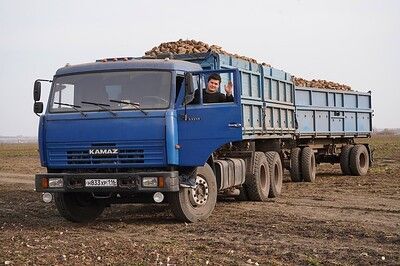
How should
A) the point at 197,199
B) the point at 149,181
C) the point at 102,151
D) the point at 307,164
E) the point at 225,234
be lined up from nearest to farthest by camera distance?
1. the point at 225,234
2. the point at 149,181
3. the point at 102,151
4. the point at 197,199
5. the point at 307,164

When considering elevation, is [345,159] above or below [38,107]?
below

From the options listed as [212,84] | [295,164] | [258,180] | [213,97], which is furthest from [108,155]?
[295,164]

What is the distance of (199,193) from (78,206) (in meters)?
2.18

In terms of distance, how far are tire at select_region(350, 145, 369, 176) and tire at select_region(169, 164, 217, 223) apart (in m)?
10.9

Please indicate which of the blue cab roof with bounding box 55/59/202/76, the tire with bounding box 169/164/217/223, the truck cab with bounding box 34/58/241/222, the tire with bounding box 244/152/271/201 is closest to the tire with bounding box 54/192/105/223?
the truck cab with bounding box 34/58/241/222

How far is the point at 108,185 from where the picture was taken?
997 centimetres

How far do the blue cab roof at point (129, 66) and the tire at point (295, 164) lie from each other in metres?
7.55

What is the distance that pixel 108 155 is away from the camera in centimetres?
1008

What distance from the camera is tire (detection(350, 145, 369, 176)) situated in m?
20.8

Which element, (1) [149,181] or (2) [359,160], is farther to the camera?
(2) [359,160]

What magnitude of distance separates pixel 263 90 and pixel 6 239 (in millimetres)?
6136

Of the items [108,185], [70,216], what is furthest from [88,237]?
[70,216]

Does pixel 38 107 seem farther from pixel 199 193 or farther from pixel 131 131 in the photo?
pixel 199 193

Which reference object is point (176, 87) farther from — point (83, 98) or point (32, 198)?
point (32, 198)
